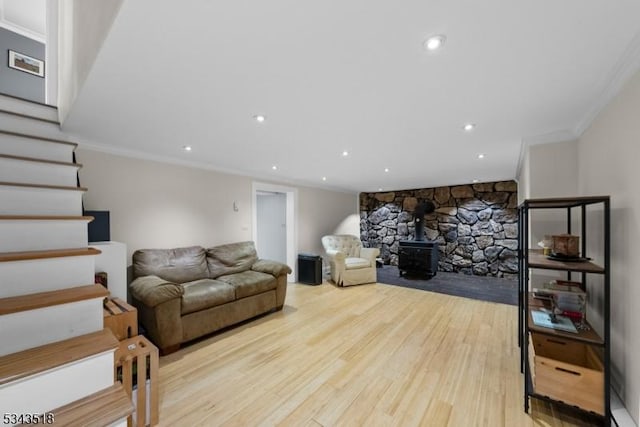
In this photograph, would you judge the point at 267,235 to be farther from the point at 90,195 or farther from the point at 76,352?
the point at 76,352

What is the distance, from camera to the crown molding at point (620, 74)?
47.5 inches

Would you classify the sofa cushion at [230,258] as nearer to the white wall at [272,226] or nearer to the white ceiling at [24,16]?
the white wall at [272,226]

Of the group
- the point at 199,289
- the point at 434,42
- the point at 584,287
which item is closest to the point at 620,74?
the point at 434,42

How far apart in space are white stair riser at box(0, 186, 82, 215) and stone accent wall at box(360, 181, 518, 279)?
626 cm

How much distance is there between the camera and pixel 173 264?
304cm

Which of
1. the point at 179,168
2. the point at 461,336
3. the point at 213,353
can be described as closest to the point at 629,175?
the point at 461,336

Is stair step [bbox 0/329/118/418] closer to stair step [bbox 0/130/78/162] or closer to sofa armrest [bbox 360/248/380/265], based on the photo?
stair step [bbox 0/130/78/162]

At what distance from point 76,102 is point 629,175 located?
3.63 meters

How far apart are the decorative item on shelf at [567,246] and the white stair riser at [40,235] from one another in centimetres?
313

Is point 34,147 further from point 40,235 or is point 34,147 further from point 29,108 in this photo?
point 40,235

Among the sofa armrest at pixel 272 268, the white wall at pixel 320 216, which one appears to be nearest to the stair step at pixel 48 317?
the sofa armrest at pixel 272 268

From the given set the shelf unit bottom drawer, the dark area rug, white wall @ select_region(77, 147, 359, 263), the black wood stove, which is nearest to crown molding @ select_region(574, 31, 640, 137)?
the shelf unit bottom drawer

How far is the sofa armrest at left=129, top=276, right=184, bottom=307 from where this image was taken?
2289mm

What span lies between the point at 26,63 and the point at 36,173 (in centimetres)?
289
